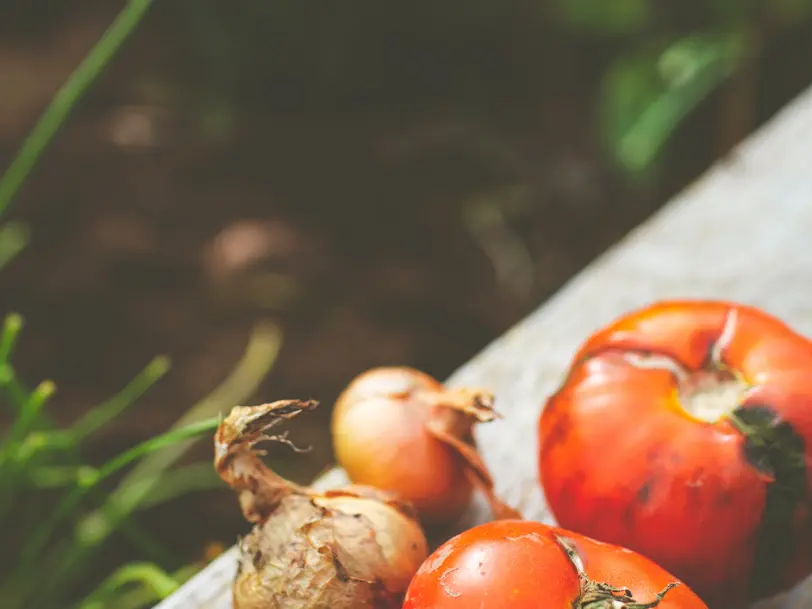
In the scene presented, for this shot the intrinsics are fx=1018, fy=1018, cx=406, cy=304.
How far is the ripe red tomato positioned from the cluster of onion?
0.06 meters

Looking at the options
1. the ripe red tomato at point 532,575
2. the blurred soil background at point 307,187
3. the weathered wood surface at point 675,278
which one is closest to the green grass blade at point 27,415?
the weathered wood surface at point 675,278

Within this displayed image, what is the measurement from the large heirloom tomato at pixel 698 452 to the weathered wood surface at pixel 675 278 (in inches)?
6.7

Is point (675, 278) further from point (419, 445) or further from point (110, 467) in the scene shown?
point (110, 467)

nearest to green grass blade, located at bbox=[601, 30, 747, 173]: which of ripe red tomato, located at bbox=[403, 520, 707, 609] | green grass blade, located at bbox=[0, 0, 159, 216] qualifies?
green grass blade, located at bbox=[0, 0, 159, 216]

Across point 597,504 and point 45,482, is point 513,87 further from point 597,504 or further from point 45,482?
point 597,504

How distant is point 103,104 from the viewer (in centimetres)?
239

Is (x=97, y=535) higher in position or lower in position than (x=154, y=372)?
lower

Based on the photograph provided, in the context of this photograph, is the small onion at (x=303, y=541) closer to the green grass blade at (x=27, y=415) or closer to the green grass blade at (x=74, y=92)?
the green grass blade at (x=27, y=415)

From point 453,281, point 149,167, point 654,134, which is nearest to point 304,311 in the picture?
point 453,281

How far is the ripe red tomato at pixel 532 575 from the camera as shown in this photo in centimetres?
→ 54

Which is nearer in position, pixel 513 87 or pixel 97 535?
pixel 97 535

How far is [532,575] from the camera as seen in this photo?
0.55 m

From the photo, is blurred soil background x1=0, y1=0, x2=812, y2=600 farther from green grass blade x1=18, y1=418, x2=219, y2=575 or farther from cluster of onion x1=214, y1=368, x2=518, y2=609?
cluster of onion x1=214, y1=368, x2=518, y2=609

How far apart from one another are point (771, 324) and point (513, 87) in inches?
70.2
